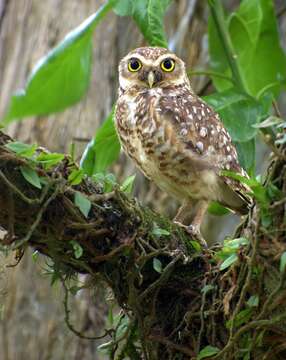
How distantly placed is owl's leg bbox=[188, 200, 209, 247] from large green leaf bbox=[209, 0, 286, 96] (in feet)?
2.53

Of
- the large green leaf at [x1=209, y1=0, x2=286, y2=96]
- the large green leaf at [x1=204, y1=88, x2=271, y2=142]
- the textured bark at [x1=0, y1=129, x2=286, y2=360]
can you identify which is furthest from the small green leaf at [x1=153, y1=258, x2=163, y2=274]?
the large green leaf at [x1=209, y1=0, x2=286, y2=96]

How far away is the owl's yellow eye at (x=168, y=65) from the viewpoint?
3234 mm

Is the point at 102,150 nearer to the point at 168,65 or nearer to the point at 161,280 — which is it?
the point at 168,65

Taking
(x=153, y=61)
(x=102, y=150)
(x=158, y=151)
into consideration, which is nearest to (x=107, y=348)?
(x=158, y=151)

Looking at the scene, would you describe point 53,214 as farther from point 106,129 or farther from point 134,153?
point 106,129

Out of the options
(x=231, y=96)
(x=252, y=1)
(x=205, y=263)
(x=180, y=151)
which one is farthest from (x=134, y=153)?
(x=252, y=1)

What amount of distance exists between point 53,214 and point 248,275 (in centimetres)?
50

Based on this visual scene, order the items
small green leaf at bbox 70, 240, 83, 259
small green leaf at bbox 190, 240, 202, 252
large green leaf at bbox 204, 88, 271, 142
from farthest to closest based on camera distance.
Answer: large green leaf at bbox 204, 88, 271, 142, small green leaf at bbox 190, 240, 202, 252, small green leaf at bbox 70, 240, 83, 259

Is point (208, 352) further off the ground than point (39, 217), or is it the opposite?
point (39, 217)

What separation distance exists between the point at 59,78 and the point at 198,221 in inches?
34.2

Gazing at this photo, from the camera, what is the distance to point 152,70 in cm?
321

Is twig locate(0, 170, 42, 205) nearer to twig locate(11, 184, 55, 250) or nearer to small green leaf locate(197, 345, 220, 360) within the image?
twig locate(11, 184, 55, 250)

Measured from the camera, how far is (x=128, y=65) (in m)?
3.31

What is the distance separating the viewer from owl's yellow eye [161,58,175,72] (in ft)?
10.6
